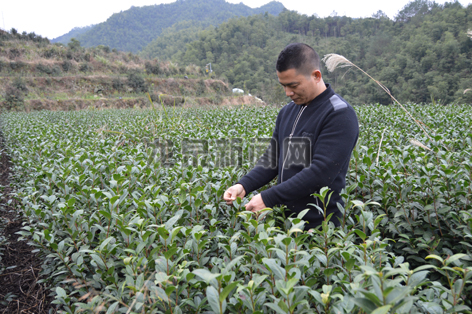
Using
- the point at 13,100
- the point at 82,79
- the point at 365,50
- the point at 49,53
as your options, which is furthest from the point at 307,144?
the point at 365,50

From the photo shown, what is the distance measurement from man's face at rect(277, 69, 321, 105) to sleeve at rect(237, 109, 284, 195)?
46 cm

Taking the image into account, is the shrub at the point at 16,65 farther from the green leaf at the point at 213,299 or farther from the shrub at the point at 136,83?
the green leaf at the point at 213,299

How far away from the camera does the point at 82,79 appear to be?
34.9m

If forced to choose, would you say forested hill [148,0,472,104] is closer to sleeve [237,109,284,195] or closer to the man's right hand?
sleeve [237,109,284,195]

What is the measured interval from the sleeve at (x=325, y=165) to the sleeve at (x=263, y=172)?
0.33m

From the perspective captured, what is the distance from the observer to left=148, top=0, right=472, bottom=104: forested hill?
108 ft

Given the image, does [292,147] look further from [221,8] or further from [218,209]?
[221,8]

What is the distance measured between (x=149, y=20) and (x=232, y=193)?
161376 millimetres

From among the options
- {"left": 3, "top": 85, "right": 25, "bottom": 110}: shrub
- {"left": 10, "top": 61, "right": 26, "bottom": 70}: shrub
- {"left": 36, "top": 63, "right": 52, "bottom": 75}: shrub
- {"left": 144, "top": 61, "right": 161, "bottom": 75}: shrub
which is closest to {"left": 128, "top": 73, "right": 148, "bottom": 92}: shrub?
{"left": 144, "top": 61, "right": 161, "bottom": 75}: shrub

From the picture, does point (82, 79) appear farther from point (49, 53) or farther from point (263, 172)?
point (263, 172)

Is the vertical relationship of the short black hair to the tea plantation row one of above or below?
above

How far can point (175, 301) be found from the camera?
1140 millimetres

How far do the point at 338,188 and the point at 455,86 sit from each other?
3715 cm

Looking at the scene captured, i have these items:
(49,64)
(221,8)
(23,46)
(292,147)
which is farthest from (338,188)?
(221,8)
